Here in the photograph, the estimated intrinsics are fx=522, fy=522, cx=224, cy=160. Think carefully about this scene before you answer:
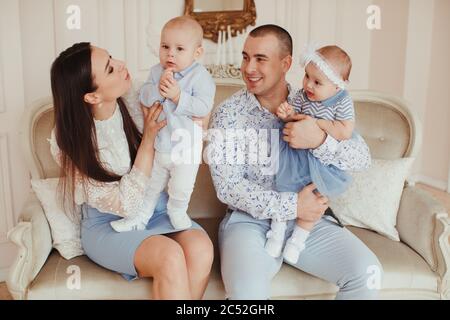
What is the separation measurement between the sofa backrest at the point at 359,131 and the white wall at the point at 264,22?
0.14ft

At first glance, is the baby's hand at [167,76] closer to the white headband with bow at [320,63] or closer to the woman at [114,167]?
the woman at [114,167]

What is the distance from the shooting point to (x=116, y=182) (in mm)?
1136

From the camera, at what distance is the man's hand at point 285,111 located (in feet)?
3.73

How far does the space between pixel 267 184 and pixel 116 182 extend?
35cm

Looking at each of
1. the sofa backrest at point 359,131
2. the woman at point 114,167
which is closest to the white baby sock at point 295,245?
the woman at point 114,167

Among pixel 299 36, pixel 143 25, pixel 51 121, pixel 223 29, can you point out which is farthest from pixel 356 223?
pixel 51 121

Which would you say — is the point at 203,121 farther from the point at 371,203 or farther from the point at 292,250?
the point at 371,203

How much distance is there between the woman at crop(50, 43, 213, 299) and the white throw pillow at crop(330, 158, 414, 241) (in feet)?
1.38

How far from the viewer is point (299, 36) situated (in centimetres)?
126

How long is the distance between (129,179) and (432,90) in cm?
88

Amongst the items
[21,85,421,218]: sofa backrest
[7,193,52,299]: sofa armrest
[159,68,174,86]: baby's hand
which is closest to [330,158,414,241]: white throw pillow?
[21,85,421,218]: sofa backrest

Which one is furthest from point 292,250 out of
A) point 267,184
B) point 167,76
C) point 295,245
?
point 167,76

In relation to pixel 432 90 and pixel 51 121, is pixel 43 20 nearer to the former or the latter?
pixel 51 121

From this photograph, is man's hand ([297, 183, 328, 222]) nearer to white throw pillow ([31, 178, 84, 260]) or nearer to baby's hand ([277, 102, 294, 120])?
baby's hand ([277, 102, 294, 120])
